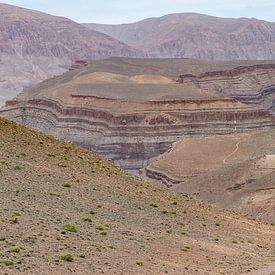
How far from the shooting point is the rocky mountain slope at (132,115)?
9800 centimetres

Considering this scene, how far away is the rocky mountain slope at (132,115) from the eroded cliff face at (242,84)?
21849 millimetres

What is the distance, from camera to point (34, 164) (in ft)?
88.6

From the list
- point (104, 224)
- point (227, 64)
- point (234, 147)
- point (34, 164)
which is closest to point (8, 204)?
point (104, 224)

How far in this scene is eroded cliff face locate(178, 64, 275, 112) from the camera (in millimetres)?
151125

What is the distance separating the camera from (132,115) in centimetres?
10319

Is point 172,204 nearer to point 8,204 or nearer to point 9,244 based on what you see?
point 8,204

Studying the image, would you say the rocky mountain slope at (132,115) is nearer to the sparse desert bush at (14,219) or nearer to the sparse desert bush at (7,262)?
the sparse desert bush at (14,219)

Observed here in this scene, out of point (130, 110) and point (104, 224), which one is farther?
point (130, 110)

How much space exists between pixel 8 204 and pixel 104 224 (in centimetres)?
304

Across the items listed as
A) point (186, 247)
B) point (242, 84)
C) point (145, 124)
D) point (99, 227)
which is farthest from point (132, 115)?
point (99, 227)

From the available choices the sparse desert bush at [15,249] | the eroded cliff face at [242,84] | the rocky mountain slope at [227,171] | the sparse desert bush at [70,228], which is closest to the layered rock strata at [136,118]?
the rocky mountain slope at [227,171]

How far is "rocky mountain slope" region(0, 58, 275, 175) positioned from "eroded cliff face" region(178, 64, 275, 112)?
21.8 m

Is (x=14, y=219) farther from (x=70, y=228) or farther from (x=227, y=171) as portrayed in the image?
(x=227, y=171)

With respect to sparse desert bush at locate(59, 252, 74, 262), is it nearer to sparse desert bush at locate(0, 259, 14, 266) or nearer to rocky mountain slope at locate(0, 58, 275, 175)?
sparse desert bush at locate(0, 259, 14, 266)
